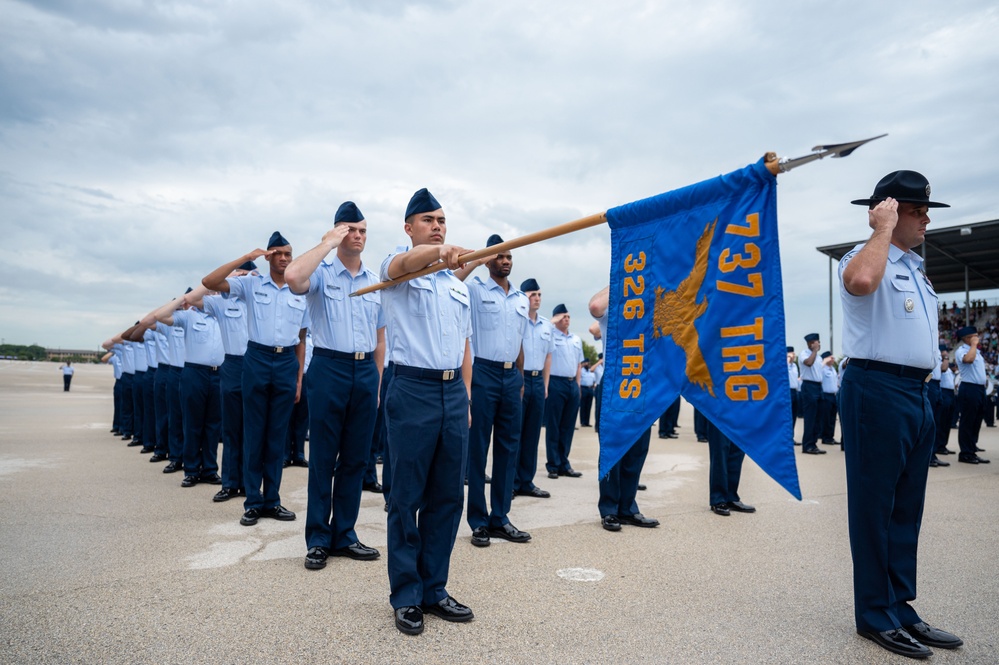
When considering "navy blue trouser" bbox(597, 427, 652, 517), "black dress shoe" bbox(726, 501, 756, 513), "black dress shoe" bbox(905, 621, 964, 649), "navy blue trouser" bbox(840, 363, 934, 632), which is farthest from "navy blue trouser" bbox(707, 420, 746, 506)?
"black dress shoe" bbox(905, 621, 964, 649)

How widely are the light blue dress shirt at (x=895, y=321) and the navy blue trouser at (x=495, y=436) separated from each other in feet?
8.94

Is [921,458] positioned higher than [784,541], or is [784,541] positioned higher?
[921,458]

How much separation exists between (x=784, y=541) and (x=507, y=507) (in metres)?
2.25

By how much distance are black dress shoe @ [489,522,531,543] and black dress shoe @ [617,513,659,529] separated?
106 centimetres

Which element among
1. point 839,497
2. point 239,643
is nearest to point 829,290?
point 839,497

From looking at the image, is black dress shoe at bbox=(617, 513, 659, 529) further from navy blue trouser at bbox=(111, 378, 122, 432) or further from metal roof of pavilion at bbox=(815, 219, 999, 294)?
metal roof of pavilion at bbox=(815, 219, 999, 294)

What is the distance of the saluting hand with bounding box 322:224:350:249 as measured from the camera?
4304 mm

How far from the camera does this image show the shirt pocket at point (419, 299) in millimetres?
3646

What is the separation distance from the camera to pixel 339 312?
4.63 meters

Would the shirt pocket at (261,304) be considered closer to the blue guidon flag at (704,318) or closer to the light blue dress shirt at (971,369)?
the blue guidon flag at (704,318)

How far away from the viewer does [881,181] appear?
11.4ft

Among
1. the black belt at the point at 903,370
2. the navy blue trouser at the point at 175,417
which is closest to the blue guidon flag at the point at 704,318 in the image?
the black belt at the point at 903,370

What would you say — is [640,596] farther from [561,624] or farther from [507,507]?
[507,507]

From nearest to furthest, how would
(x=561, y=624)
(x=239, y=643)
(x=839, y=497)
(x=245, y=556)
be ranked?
(x=239, y=643), (x=561, y=624), (x=245, y=556), (x=839, y=497)
